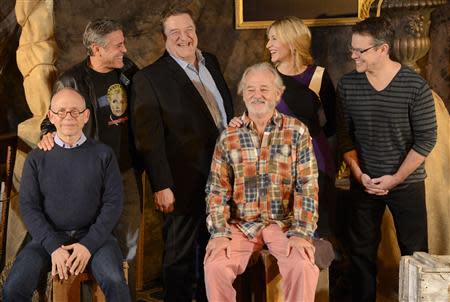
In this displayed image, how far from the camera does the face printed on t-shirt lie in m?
3.70

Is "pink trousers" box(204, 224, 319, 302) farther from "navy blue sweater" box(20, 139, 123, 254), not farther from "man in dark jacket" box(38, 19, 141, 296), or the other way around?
"man in dark jacket" box(38, 19, 141, 296)

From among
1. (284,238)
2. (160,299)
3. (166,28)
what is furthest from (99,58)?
(160,299)

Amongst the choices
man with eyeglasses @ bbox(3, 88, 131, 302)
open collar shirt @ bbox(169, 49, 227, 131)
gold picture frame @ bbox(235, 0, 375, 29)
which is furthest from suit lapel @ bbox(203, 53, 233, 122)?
gold picture frame @ bbox(235, 0, 375, 29)

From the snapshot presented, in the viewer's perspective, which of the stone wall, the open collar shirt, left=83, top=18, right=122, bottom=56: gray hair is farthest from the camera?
the stone wall

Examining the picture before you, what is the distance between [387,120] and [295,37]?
67cm

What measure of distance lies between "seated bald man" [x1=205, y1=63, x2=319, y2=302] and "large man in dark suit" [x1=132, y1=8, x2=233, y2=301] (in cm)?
31

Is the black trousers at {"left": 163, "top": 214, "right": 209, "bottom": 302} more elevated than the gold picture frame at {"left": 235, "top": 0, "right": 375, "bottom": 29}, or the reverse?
the gold picture frame at {"left": 235, "top": 0, "right": 375, "bottom": 29}

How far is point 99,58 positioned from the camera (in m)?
3.68

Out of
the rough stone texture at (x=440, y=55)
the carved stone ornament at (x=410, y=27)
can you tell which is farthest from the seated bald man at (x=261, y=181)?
the rough stone texture at (x=440, y=55)

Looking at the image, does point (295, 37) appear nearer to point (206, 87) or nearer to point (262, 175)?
point (206, 87)

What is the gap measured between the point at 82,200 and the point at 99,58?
0.78m

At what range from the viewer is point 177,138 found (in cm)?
379

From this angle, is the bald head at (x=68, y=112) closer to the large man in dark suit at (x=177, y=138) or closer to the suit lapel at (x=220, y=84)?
the large man in dark suit at (x=177, y=138)

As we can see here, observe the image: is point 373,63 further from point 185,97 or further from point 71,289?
point 71,289
